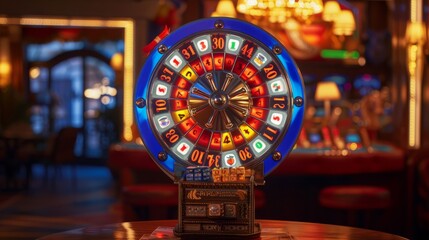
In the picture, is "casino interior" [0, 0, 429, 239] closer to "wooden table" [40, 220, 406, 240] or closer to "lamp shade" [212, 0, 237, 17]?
"lamp shade" [212, 0, 237, 17]

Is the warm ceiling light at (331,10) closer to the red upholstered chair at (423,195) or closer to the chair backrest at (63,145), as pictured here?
the red upholstered chair at (423,195)

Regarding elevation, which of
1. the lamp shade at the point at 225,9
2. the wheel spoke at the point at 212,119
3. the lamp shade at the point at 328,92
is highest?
the lamp shade at the point at 225,9

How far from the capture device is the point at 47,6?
11.6 metres

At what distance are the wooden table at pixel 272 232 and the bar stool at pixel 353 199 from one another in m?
2.52

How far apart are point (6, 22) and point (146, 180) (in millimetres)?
7412

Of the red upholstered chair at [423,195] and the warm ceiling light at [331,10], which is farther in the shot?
the warm ceiling light at [331,10]

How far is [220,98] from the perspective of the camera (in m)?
2.35

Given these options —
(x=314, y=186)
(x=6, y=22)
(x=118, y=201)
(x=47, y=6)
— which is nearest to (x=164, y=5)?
(x=118, y=201)

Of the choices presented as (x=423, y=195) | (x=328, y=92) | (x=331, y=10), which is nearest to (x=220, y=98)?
(x=423, y=195)

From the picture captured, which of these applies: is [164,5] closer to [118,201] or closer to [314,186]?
[118,201]

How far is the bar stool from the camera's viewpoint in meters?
4.95

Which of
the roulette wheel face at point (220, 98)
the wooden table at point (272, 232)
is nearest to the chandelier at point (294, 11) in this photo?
the roulette wheel face at point (220, 98)

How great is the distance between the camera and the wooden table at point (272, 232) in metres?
2.24

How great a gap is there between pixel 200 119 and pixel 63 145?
859 centimetres
